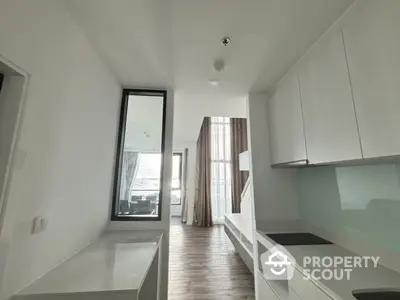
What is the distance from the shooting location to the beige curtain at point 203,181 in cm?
607

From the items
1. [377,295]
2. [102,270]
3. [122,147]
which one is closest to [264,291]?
[377,295]

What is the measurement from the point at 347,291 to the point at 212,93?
7.49ft

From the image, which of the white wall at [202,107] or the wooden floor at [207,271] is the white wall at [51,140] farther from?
the wooden floor at [207,271]

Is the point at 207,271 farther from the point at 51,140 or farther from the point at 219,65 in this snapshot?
the point at 219,65

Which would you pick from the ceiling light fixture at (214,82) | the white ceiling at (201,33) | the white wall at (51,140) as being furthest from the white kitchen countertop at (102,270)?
the ceiling light fixture at (214,82)

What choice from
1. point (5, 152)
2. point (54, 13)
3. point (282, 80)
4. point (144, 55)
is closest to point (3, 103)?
point (5, 152)

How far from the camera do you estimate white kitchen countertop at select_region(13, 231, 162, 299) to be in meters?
1.00

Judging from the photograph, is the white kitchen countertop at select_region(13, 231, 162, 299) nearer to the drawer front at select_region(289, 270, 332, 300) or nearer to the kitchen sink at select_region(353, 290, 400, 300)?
the drawer front at select_region(289, 270, 332, 300)

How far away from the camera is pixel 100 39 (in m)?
1.60

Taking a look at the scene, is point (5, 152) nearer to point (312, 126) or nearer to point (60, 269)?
point (60, 269)

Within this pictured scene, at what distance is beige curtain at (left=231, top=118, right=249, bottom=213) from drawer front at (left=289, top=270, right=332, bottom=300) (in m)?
4.94

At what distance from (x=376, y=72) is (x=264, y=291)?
2.18 m

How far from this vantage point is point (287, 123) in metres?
2.07

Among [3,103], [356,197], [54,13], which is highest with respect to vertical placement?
[54,13]
